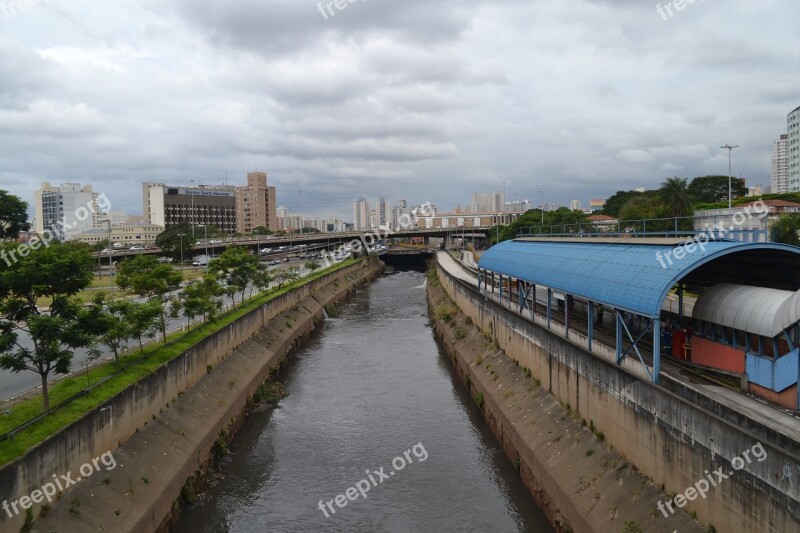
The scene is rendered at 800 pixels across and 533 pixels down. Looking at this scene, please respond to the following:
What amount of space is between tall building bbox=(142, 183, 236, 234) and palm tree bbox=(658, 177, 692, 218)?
135 m

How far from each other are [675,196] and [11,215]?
8269 centimetres

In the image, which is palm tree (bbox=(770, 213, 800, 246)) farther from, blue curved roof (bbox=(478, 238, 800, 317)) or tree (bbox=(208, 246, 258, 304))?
tree (bbox=(208, 246, 258, 304))

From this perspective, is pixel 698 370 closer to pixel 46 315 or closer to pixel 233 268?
pixel 46 315

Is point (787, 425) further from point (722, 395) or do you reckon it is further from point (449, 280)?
point (449, 280)

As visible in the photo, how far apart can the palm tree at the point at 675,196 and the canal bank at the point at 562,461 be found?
49216 millimetres

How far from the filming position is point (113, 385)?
21219mm

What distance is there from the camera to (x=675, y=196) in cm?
7131

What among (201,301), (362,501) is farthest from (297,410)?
(362,501)

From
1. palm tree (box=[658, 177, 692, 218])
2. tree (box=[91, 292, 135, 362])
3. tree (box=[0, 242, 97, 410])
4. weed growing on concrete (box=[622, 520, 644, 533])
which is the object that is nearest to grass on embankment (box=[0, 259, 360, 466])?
tree (box=[0, 242, 97, 410])

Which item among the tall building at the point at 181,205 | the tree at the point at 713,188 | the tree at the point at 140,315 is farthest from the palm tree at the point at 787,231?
the tall building at the point at 181,205

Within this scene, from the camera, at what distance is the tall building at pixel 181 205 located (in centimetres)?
17656

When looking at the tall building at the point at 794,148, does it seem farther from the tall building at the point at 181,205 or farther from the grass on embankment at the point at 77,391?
the tall building at the point at 181,205

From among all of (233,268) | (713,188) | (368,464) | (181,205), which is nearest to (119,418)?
(368,464)

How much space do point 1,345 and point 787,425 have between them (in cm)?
2293
